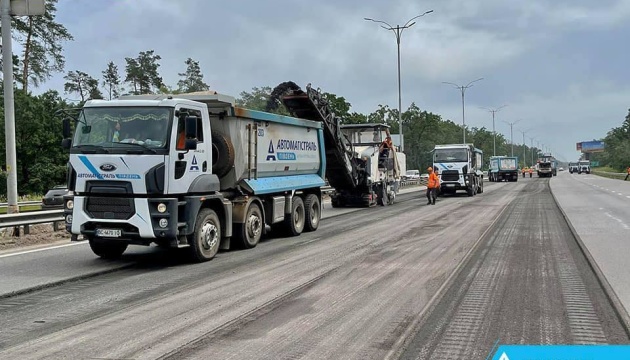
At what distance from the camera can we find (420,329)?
574cm

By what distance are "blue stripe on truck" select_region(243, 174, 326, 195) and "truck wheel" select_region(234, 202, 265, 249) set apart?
38 cm

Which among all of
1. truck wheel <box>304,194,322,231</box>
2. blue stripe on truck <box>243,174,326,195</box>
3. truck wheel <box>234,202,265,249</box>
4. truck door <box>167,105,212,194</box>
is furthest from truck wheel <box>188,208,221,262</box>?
truck wheel <box>304,194,322,231</box>

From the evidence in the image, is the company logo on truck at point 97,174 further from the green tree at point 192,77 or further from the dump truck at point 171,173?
the green tree at point 192,77

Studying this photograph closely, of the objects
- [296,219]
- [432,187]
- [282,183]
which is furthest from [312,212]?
[432,187]

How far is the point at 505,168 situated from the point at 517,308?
57.5 metres

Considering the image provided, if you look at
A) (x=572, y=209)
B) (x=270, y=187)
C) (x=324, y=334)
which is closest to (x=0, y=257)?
(x=270, y=187)

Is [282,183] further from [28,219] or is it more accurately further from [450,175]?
[450,175]

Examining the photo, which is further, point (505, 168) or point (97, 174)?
point (505, 168)

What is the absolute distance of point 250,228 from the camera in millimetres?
11852

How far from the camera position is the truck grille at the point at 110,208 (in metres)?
9.24

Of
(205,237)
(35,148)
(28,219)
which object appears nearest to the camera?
(205,237)

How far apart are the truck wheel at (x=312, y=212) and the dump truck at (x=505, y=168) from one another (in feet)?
163

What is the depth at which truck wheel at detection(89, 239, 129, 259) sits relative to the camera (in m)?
10.4

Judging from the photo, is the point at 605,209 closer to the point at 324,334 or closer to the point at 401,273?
the point at 401,273
